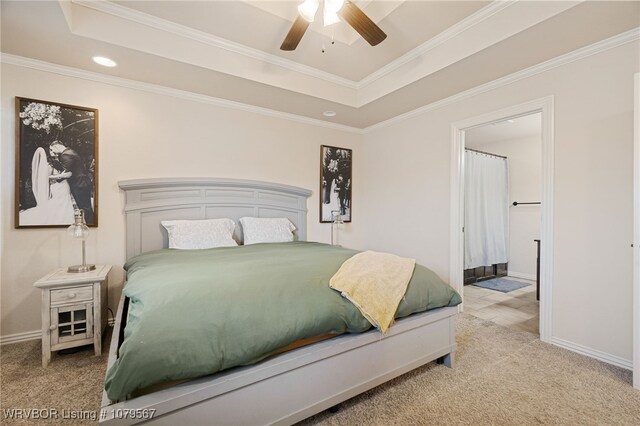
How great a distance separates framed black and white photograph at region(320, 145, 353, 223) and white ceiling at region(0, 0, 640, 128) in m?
1.15

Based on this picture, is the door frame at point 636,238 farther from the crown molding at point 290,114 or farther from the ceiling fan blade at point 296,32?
the ceiling fan blade at point 296,32

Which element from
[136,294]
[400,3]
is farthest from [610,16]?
[136,294]

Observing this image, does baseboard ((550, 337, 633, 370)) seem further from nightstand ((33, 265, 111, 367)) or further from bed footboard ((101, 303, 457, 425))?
nightstand ((33, 265, 111, 367))

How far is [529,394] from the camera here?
175 cm

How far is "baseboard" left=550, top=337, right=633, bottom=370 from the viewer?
80.0 inches

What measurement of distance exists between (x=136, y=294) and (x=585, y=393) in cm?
271

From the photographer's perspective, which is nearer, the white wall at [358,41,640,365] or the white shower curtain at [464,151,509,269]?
the white wall at [358,41,640,365]

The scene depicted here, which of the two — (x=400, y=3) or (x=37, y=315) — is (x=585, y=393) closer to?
(x=400, y=3)

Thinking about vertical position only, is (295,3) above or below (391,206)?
above

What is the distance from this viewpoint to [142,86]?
289cm

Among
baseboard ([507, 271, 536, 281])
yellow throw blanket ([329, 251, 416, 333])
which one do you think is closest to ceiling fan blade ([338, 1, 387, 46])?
yellow throw blanket ([329, 251, 416, 333])

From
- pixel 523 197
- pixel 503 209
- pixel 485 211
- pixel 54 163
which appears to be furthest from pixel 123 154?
pixel 523 197

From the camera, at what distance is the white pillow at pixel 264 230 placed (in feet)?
10.4

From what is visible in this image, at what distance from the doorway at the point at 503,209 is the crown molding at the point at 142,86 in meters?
2.70
